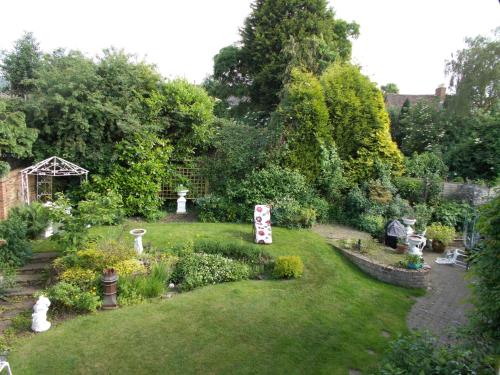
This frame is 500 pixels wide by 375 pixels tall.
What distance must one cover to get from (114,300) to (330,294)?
428 centimetres

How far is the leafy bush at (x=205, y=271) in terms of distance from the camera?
782cm

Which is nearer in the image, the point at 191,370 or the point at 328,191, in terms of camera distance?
the point at 191,370

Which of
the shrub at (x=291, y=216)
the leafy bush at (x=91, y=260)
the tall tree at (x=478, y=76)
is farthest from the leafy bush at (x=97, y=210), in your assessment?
the tall tree at (x=478, y=76)

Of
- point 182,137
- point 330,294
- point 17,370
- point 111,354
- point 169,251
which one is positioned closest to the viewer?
point 17,370

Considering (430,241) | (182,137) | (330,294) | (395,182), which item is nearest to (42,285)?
(330,294)

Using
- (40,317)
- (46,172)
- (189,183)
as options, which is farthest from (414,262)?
(46,172)

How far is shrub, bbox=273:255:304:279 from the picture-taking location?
27.1ft

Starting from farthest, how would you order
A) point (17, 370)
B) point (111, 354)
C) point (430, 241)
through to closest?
1. point (430, 241)
2. point (111, 354)
3. point (17, 370)

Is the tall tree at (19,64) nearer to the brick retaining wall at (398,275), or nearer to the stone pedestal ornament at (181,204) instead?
the stone pedestal ornament at (181,204)

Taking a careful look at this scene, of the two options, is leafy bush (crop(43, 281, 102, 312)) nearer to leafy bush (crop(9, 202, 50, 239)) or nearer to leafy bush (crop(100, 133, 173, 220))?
leafy bush (crop(9, 202, 50, 239))

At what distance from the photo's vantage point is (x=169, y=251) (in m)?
8.73

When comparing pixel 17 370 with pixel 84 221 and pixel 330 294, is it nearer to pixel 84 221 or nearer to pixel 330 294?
pixel 84 221

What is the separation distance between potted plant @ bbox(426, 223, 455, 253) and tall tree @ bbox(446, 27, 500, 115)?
35.1ft

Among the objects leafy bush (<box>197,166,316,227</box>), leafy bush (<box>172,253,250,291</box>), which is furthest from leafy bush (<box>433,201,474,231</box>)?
leafy bush (<box>172,253,250,291</box>)
